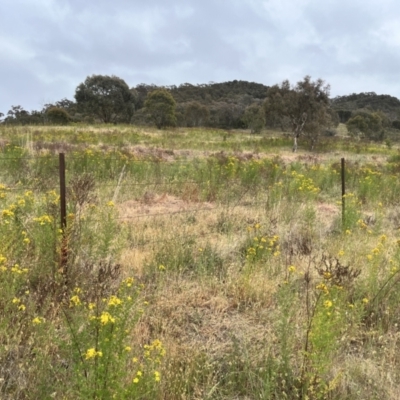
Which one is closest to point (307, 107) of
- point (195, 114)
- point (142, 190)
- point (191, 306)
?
point (142, 190)

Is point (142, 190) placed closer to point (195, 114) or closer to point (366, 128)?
point (366, 128)

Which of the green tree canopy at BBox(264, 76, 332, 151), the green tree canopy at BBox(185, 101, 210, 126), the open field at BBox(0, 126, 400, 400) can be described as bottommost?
the open field at BBox(0, 126, 400, 400)

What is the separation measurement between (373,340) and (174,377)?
1.62 m

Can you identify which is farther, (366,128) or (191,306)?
(366,128)

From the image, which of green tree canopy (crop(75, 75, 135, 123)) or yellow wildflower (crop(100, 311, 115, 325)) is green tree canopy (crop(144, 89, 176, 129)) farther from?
yellow wildflower (crop(100, 311, 115, 325))

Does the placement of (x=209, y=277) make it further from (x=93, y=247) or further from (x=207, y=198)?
(x=207, y=198)

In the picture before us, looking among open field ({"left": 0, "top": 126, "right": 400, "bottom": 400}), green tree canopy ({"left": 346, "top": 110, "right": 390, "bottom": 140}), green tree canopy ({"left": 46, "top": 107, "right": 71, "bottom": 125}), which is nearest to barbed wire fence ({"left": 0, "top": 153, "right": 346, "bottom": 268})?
open field ({"left": 0, "top": 126, "right": 400, "bottom": 400})

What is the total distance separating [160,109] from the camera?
3931 cm

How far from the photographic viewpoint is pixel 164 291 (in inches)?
145

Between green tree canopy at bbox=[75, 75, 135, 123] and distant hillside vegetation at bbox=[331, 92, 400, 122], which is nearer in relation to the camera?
green tree canopy at bbox=[75, 75, 135, 123]

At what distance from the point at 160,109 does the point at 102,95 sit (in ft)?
31.4

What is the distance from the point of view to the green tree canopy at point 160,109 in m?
39.3

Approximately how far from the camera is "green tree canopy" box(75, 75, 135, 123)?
4503 cm

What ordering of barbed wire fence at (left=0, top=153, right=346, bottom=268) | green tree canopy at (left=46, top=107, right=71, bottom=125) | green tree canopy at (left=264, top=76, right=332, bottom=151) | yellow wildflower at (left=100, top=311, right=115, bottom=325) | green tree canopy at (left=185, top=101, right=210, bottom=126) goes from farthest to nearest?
green tree canopy at (left=185, top=101, right=210, bottom=126), green tree canopy at (left=46, top=107, right=71, bottom=125), green tree canopy at (left=264, top=76, right=332, bottom=151), barbed wire fence at (left=0, top=153, right=346, bottom=268), yellow wildflower at (left=100, top=311, right=115, bottom=325)
